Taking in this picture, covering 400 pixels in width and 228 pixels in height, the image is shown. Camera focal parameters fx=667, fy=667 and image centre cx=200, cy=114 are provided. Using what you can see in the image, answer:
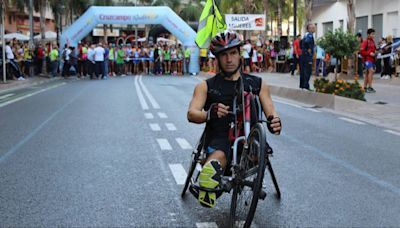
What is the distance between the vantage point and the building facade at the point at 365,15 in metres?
34.9

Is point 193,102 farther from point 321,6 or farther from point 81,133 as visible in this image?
point 321,6

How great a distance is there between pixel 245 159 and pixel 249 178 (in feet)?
0.62

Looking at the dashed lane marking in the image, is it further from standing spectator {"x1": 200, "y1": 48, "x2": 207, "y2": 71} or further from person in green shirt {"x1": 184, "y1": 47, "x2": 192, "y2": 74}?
person in green shirt {"x1": 184, "y1": 47, "x2": 192, "y2": 74}

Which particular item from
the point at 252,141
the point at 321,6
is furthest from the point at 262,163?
the point at 321,6

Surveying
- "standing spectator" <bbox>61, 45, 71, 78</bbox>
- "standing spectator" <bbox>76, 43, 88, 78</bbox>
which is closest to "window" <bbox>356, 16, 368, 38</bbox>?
"standing spectator" <bbox>76, 43, 88, 78</bbox>

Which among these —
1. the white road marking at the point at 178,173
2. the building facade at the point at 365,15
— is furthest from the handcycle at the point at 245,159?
the building facade at the point at 365,15

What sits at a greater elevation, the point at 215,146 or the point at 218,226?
the point at 215,146

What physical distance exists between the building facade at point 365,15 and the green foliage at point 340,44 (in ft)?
49.1

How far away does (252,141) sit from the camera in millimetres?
4711

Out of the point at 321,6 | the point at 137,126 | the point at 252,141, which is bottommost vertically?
the point at 137,126

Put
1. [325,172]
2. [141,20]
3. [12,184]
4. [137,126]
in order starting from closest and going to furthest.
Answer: [12,184] → [325,172] → [137,126] → [141,20]

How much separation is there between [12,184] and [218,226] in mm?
2778

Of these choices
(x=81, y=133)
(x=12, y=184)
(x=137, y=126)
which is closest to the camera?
(x=12, y=184)

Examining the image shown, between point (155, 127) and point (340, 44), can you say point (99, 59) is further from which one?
point (155, 127)
